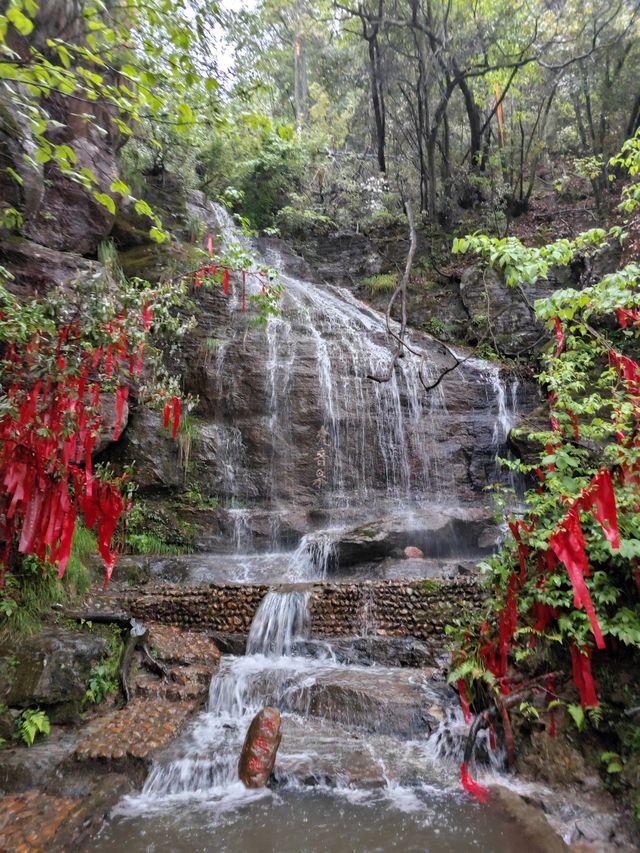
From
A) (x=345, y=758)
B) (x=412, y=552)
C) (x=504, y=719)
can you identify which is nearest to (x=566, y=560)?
(x=504, y=719)

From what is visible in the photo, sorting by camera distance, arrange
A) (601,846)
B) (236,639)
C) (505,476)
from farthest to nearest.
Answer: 1. (505,476)
2. (236,639)
3. (601,846)

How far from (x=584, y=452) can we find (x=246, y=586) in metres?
4.72

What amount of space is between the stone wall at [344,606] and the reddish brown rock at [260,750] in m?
2.32

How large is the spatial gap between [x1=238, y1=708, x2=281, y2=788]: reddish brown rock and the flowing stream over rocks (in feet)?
0.28

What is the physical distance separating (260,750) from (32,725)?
213cm

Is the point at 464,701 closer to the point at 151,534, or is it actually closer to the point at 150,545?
the point at 150,545

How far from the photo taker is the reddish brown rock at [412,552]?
28.0ft

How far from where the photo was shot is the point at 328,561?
8625mm

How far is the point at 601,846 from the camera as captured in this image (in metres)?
3.19

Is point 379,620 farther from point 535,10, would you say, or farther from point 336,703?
point 535,10

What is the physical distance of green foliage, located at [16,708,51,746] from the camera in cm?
454

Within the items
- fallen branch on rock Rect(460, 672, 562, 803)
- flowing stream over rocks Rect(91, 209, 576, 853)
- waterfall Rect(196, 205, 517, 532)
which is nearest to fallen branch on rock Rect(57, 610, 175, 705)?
flowing stream over rocks Rect(91, 209, 576, 853)

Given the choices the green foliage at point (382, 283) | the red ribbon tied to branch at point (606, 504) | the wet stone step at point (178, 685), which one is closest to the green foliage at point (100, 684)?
the wet stone step at point (178, 685)

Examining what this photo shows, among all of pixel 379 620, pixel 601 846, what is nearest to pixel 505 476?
pixel 379 620
